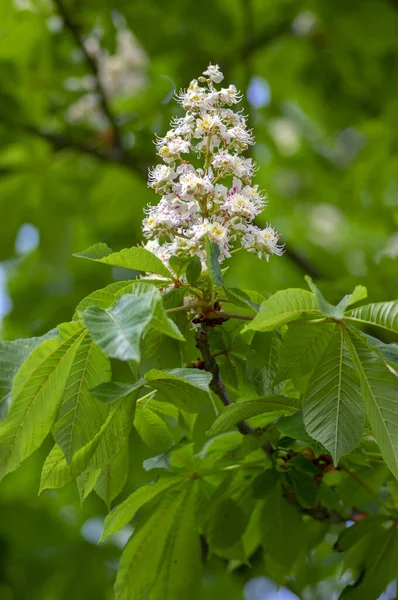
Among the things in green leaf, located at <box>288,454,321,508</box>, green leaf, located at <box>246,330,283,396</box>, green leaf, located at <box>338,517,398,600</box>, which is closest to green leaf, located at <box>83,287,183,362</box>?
green leaf, located at <box>246,330,283,396</box>

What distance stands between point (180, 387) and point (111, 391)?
0.15m

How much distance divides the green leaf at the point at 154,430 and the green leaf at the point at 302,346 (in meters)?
0.33

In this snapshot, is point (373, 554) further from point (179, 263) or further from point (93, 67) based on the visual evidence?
point (93, 67)

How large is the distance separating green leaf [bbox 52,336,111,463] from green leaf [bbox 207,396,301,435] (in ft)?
0.72

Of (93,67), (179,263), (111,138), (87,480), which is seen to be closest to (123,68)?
(111,138)

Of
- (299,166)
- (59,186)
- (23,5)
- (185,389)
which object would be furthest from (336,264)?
(185,389)

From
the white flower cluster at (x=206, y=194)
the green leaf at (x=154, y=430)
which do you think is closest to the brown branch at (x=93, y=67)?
the white flower cluster at (x=206, y=194)

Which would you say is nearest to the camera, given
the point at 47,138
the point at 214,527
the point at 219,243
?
the point at 219,243

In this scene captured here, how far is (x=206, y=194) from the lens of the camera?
1.56 metres

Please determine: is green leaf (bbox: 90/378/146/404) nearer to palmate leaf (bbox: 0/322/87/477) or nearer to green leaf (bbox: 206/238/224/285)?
palmate leaf (bbox: 0/322/87/477)

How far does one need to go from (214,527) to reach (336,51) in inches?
142

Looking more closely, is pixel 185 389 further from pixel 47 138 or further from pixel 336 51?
pixel 336 51

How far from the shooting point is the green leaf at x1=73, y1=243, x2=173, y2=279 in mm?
1422

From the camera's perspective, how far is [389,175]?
4.59 m
